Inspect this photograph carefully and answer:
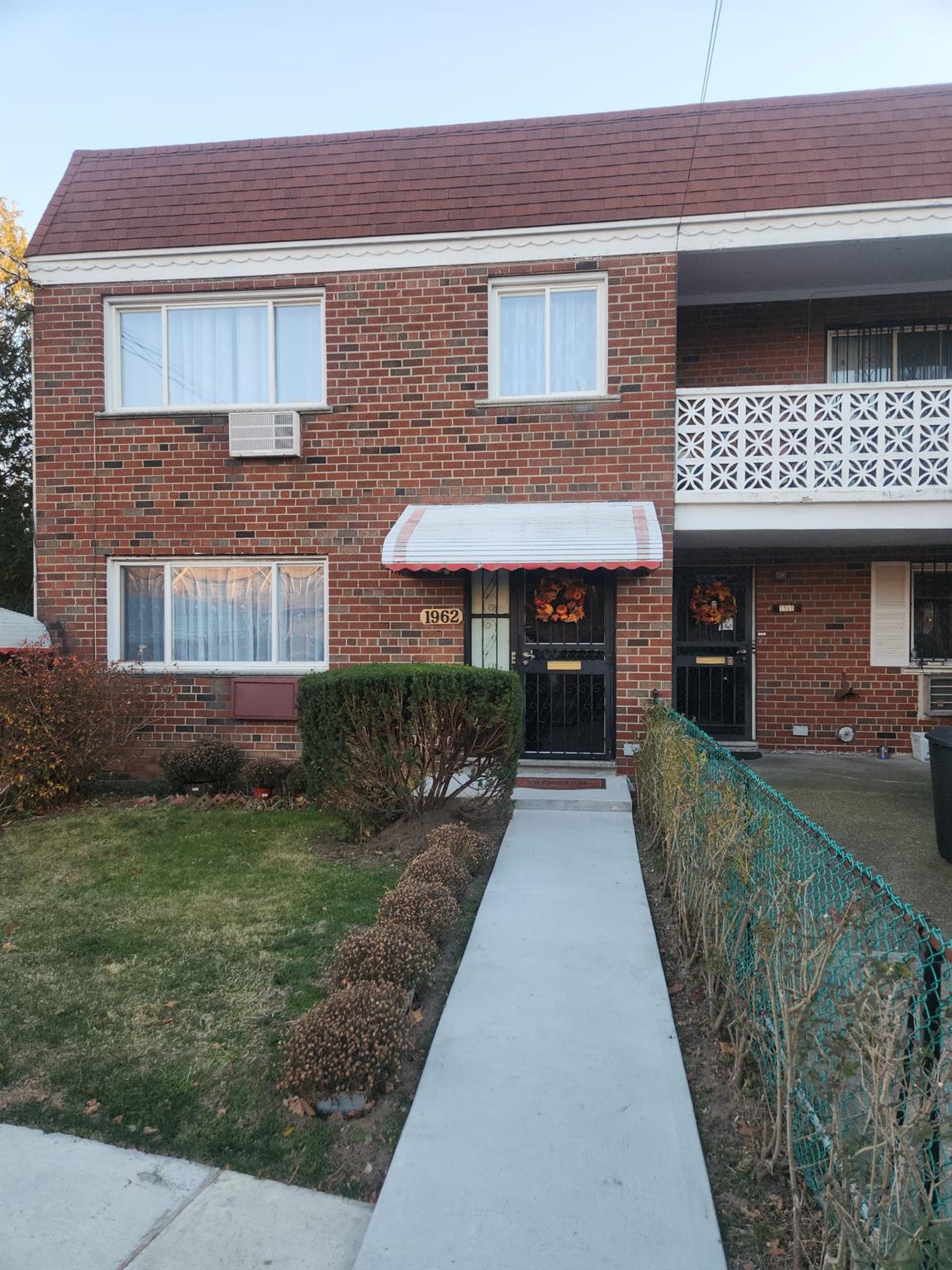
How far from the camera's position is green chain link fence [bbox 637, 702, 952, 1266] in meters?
2.05

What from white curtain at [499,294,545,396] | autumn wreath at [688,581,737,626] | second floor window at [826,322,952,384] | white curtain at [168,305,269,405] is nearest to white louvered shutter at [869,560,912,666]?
autumn wreath at [688,581,737,626]

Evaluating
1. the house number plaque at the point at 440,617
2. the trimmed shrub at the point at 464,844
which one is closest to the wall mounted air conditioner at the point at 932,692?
the house number plaque at the point at 440,617

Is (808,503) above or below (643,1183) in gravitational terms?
above

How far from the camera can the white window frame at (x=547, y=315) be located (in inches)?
366

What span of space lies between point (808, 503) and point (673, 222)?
11.5 feet

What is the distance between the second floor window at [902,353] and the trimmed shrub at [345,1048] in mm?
10358

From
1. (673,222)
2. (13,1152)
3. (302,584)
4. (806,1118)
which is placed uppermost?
(673,222)

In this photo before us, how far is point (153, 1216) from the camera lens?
8.43 ft

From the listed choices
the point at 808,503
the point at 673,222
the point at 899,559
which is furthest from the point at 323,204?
the point at 899,559

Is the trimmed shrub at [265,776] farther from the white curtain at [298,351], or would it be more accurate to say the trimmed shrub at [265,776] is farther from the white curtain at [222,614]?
the white curtain at [298,351]

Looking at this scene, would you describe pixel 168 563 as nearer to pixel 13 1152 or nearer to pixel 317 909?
pixel 317 909

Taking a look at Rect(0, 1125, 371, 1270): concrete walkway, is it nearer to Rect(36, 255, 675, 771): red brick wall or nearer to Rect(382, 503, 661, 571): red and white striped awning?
Rect(382, 503, 661, 571): red and white striped awning

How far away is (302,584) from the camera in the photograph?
9969 mm

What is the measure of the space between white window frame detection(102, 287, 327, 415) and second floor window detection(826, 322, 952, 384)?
6927mm
